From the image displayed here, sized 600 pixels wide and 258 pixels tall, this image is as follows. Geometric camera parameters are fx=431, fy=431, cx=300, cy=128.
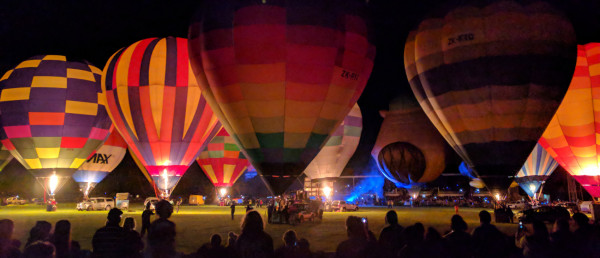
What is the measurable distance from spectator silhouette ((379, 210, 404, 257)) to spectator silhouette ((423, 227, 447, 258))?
0.39m

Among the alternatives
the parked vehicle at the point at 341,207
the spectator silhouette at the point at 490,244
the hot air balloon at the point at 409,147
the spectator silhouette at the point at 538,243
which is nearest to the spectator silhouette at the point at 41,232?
the spectator silhouette at the point at 490,244

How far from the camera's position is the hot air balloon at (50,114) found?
20375mm

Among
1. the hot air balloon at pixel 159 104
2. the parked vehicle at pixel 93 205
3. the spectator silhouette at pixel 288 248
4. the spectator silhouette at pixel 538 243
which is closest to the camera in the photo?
the spectator silhouette at pixel 288 248

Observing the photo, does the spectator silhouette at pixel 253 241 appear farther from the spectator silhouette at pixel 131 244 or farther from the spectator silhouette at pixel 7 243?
the spectator silhouette at pixel 7 243

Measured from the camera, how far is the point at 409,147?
26953 mm

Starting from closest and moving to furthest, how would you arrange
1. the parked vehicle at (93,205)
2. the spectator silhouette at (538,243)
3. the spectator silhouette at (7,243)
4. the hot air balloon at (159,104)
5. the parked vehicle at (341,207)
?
1. the spectator silhouette at (7,243)
2. the spectator silhouette at (538,243)
3. the hot air balloon at (159,104)
4. the parked vehicle at (93,205)
5. the parked vehicle at (341,207)

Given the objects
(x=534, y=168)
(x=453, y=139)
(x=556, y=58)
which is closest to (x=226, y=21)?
(x=453, y=139)

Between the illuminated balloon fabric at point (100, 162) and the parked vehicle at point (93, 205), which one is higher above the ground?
the illuminated balloon fabric at point (100, 162)

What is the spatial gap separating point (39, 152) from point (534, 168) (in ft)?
86.2

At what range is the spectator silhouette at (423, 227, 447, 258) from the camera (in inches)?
155

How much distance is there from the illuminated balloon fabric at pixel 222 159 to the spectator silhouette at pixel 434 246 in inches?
959

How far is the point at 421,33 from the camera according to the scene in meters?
13.8

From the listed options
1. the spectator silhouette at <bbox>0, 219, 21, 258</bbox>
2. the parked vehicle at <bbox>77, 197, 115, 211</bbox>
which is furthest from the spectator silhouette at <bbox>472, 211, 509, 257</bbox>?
the parked vehicle at <bbox>77, 197, 115, 211</bbox>

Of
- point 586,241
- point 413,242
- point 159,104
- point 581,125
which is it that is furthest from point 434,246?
point 581,125
